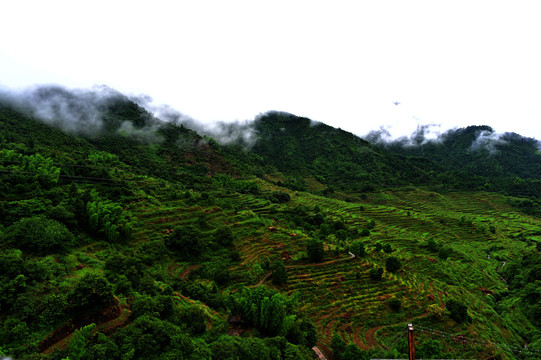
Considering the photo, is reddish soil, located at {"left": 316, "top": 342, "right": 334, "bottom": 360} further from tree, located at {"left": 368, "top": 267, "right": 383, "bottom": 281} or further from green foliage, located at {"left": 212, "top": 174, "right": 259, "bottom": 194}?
green foliage, located at {"left": 212, "top": 174, "right": 259, "bottom": 194}

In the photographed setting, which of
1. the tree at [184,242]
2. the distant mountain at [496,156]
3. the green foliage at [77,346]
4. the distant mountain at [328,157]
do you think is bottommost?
the tree at [184,242]

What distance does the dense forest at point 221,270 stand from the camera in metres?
18.8

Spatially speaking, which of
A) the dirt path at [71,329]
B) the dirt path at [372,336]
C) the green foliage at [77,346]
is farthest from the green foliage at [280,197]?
the green foliage at [77,346]

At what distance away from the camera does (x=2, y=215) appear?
2975 cm

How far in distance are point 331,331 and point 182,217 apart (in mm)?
29378

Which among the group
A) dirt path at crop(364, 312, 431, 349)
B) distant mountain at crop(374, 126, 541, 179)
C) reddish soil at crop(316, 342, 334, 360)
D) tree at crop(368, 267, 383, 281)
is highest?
distant mountain at crop(374, 126, 541, 179)

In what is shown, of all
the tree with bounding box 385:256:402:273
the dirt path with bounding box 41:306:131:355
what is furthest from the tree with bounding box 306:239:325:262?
the dirt path with bounding box 41:306:131:355

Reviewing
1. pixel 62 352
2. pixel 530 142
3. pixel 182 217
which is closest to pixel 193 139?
pixel 182 217

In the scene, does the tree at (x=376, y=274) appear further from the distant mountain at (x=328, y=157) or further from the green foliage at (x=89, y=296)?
the distant mountain at (x=328, y=157)

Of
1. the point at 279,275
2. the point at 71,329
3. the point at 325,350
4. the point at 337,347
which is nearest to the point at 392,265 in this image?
the point at 279,275

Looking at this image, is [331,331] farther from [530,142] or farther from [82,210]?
[530,142]

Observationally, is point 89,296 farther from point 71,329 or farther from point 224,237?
point 224,237

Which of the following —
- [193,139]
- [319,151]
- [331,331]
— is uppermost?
[319,151]

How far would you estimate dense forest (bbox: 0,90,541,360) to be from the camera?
18.8 metres
